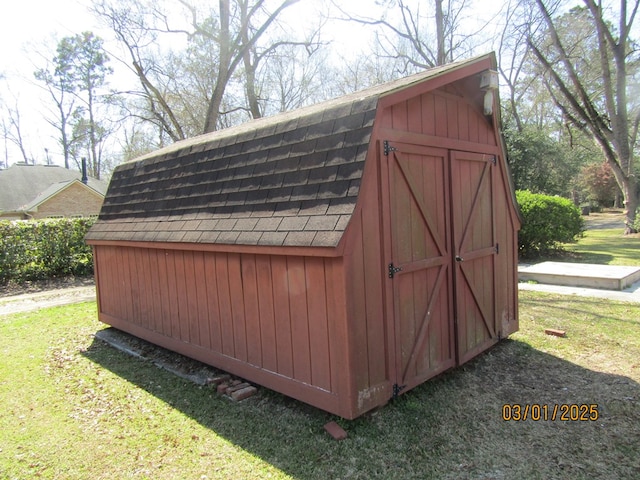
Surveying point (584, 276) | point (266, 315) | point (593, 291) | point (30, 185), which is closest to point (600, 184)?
point (584, 276)

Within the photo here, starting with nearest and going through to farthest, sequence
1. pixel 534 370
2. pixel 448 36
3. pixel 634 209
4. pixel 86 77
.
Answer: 1. pixel 534 370
2. pixel 634 209
3. pixel 448 36
4. pixel 86 77

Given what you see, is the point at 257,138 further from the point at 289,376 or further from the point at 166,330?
the point at 166,330

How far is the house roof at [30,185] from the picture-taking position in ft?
83.8

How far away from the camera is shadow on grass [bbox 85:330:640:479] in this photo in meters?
2.86

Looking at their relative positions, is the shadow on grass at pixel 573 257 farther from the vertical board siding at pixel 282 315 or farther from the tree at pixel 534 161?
the vertical board siding at pixel 282 315

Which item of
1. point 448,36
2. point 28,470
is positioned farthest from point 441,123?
point 448,36

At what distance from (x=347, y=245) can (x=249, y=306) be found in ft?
4.92

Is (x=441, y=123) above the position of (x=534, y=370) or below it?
above

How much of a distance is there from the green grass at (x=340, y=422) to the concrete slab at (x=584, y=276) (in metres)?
2.51

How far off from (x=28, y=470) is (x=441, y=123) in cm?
457

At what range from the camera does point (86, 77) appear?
28.3 metres

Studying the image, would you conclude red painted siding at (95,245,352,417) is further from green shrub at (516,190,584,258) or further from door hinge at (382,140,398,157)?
green shrub at (516,190,584,258)

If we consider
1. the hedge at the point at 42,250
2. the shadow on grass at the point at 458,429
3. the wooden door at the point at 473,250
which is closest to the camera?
the shadow on grass at the point at 458,429
